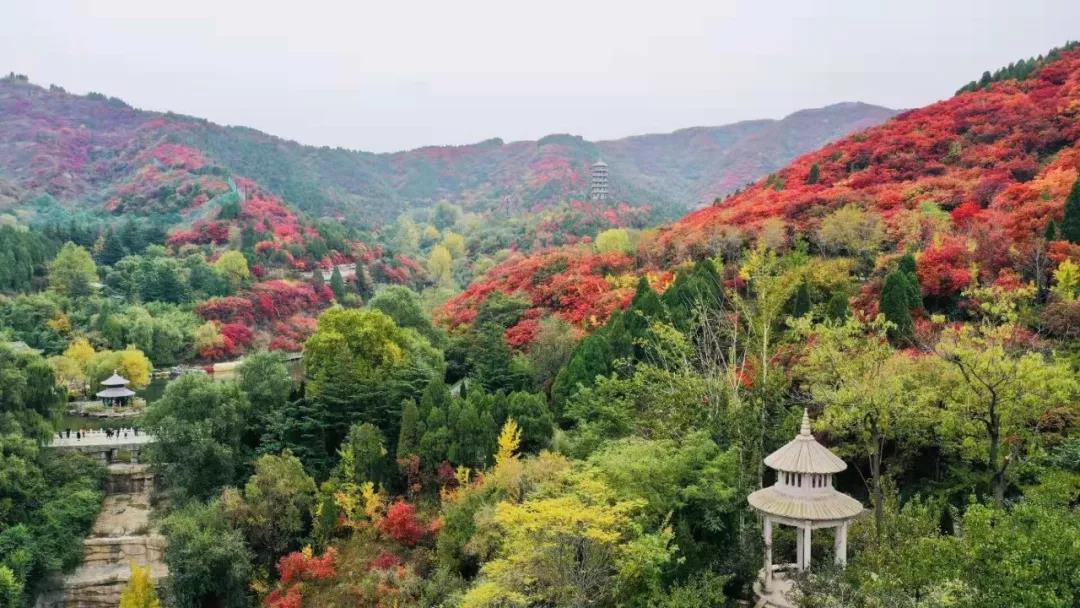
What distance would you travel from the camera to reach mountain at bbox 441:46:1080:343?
25.6m

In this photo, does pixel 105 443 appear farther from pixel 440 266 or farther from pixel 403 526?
pixel 440 266

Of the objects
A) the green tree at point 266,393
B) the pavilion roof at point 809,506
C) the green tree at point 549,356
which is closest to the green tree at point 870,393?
the pavilion roof at point 809,506

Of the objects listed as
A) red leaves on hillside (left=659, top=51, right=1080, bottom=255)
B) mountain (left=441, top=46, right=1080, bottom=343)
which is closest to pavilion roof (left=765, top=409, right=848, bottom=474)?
mountain (left=441, top=46, right=1080, bottom=343)

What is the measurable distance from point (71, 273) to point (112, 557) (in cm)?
3125

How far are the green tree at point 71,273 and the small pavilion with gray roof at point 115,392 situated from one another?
16.8 metres

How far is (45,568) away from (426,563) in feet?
37.8

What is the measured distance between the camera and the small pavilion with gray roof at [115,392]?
3512cm

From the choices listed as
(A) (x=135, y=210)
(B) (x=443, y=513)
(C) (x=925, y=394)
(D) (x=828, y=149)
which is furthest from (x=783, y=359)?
(A) (x=135, y=210)

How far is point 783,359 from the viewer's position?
21922 mm

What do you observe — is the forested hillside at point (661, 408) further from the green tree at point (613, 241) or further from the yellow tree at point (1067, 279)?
the green tree at point (613, 241)

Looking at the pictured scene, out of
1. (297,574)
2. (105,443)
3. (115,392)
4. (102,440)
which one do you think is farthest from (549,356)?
(115,392)

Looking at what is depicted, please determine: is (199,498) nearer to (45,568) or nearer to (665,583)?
(45,568)

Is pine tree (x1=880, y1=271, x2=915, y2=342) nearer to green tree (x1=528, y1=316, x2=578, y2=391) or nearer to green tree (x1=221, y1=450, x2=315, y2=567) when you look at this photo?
green tree (x1=528, y1=316, x2=578, y2=391)

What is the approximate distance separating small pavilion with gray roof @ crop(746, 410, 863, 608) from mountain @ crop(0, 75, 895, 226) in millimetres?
74487
